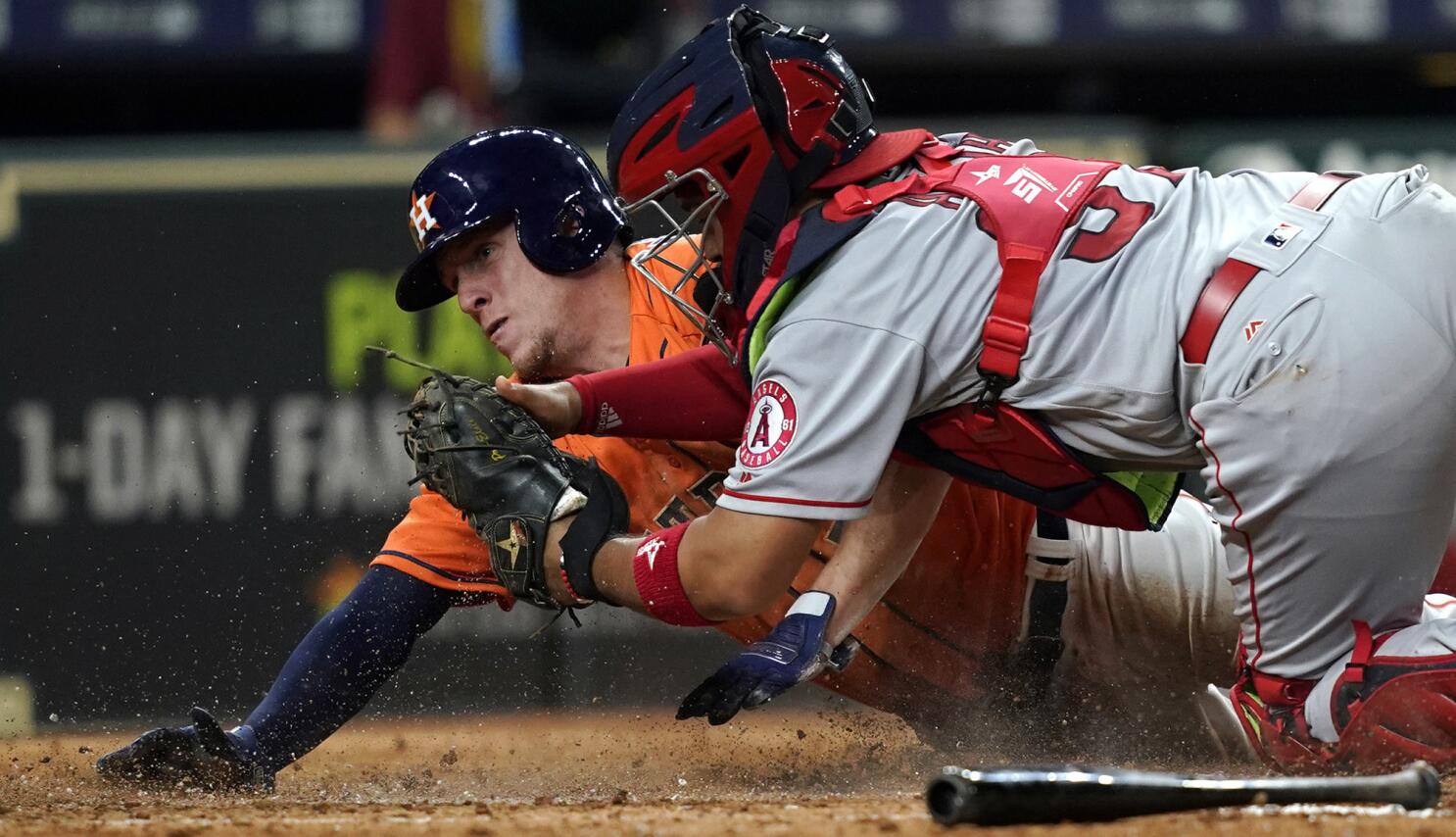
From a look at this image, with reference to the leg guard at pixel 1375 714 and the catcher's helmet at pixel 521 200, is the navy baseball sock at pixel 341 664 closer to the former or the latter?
the catcher's helmet at pixel 521 200

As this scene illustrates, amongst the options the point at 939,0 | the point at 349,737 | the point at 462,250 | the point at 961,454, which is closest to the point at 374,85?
the point at 939,0

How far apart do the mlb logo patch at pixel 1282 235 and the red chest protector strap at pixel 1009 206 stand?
1.08ft

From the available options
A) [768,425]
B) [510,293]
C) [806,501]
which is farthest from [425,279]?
[806,501]

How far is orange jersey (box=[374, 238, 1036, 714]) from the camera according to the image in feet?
13.2

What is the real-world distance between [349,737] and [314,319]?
1.49 metres

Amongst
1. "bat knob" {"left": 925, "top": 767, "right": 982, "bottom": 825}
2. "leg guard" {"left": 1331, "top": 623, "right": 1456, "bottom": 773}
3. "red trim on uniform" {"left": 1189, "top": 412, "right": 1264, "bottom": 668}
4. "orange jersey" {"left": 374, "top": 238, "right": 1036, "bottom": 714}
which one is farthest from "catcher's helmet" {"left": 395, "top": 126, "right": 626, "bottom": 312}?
"leg guard" {"left": 1331, "top": 623, "right": 1456, "bottom": 773}

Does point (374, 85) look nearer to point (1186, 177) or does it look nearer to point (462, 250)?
point (462, 250)

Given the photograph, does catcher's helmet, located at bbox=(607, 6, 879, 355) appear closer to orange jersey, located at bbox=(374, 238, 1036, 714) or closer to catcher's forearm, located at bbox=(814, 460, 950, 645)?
catcher's forearm, located at bbox=(814, 460, 950, 645)

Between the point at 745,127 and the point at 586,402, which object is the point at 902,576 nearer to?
the point at 586,402

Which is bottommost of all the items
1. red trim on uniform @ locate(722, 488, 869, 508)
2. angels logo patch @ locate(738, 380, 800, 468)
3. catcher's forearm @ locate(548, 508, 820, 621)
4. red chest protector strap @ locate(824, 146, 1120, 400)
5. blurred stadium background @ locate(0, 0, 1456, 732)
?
blurred stadium background @ locate(0, 0, 1456, 732)

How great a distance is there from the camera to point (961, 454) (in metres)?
3.28

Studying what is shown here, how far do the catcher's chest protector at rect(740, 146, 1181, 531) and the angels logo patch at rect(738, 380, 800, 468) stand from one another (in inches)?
6.0

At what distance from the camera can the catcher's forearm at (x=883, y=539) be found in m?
3.61

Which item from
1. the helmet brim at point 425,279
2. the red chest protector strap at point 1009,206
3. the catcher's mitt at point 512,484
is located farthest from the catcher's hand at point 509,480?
the red chest protector strap at point 1009,206
